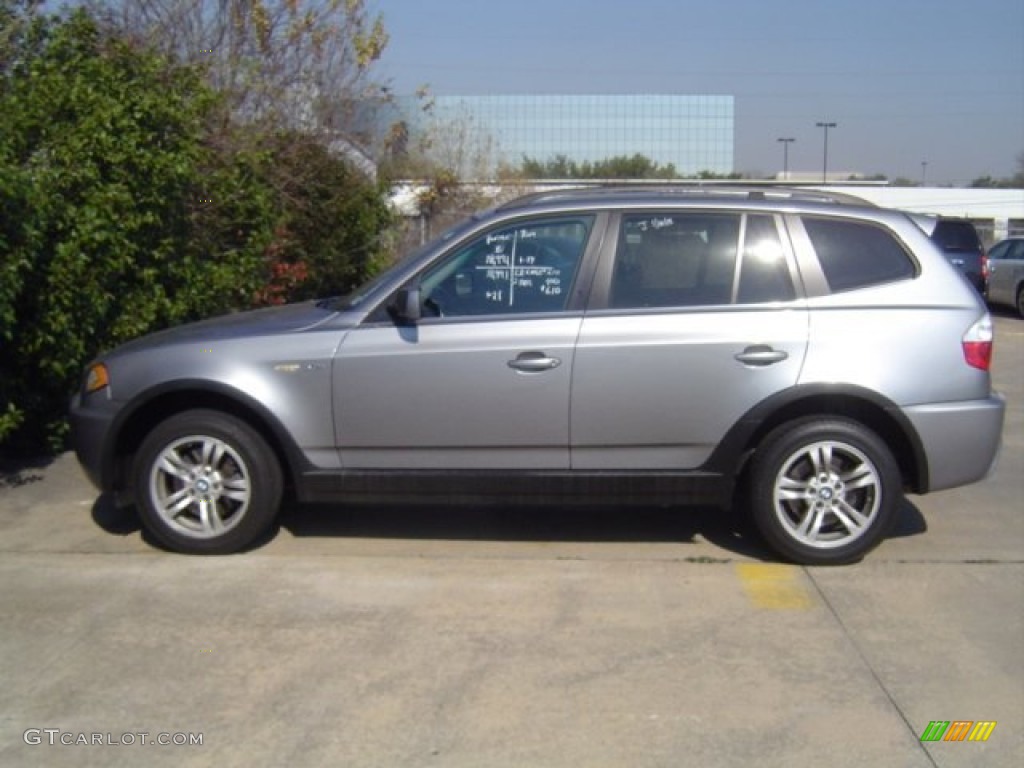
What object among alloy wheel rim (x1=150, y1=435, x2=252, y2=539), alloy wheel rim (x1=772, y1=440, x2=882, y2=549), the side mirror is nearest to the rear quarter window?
alloy wheel rim (x1=772, y1=440, x2=882, y2=549)

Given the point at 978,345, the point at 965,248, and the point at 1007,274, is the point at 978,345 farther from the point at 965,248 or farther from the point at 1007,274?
the point at 1007,274

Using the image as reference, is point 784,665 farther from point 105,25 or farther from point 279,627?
point 105,25

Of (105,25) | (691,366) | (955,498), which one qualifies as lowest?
(955,498)

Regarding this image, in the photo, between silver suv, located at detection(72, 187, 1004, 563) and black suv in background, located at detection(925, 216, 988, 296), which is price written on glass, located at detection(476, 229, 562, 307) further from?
black suv in background, located at detection(925, 216, 988, 296)

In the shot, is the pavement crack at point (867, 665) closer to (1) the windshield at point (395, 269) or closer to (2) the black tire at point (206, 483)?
(1) the windshield at point (395, 269)

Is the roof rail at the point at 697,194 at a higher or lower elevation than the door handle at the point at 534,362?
higher

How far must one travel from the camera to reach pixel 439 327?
5.96m

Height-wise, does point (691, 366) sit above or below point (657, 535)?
above

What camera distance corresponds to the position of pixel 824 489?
5.98 meters

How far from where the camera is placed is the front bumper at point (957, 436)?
Result: 5.91m

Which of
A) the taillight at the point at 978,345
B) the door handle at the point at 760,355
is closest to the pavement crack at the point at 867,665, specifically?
the door handle at the point at 760,355

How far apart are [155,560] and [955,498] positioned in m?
4.86

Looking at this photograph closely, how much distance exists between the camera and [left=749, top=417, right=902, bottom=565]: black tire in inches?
234

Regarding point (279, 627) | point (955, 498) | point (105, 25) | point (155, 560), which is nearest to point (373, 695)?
point (279, 627)
